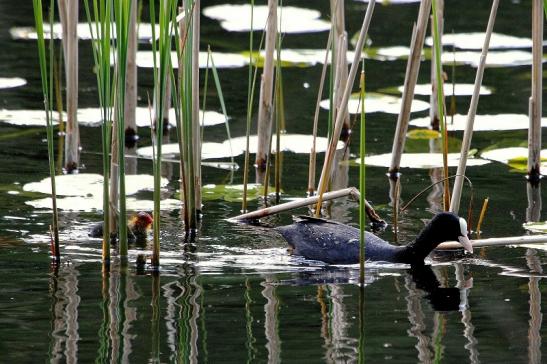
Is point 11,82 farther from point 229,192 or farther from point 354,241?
point 354,241

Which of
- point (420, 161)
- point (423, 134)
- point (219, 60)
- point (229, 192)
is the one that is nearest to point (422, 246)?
point (229, 192)

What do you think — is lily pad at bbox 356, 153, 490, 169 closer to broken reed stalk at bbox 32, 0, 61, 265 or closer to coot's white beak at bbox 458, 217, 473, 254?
coot's white beak at bbox 458, 217, 473, 254

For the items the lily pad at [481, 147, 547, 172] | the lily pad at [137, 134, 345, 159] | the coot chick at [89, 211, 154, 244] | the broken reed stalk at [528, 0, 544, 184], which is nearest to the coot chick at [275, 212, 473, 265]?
the coot chick at [89, 211, 154, 244]

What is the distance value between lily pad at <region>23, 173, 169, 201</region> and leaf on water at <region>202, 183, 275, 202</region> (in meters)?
0.42

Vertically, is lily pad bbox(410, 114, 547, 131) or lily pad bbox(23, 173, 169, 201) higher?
lily pad bbox(410, 114, 547, 131)

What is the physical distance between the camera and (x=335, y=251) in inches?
271

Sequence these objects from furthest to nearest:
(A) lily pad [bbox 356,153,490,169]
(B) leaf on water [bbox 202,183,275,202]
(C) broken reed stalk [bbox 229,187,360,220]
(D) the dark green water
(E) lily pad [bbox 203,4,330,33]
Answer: (E) lily pad [bbox 203,4,330,33], (A) lily pad [bbox 356,153,490,169], (B) leaf on water [bbox 202,183,275,202], (C) broken reed stalk [bbox 229,187,360,220], (D) the dark green water

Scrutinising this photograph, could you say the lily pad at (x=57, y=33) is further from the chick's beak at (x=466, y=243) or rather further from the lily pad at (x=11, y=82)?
the chick's beak at (x=466, y=243)

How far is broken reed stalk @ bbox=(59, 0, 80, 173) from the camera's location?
7.96 meters

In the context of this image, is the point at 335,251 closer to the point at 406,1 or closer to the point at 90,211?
the point at 90,211

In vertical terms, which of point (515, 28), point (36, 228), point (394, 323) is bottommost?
point (394, 323)

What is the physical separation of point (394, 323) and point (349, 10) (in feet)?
34.5

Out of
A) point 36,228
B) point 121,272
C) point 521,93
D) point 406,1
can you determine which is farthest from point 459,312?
point 406,1

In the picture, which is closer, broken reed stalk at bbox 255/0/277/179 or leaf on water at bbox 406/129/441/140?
broken reed stalk at bbox 255/0/277/179
